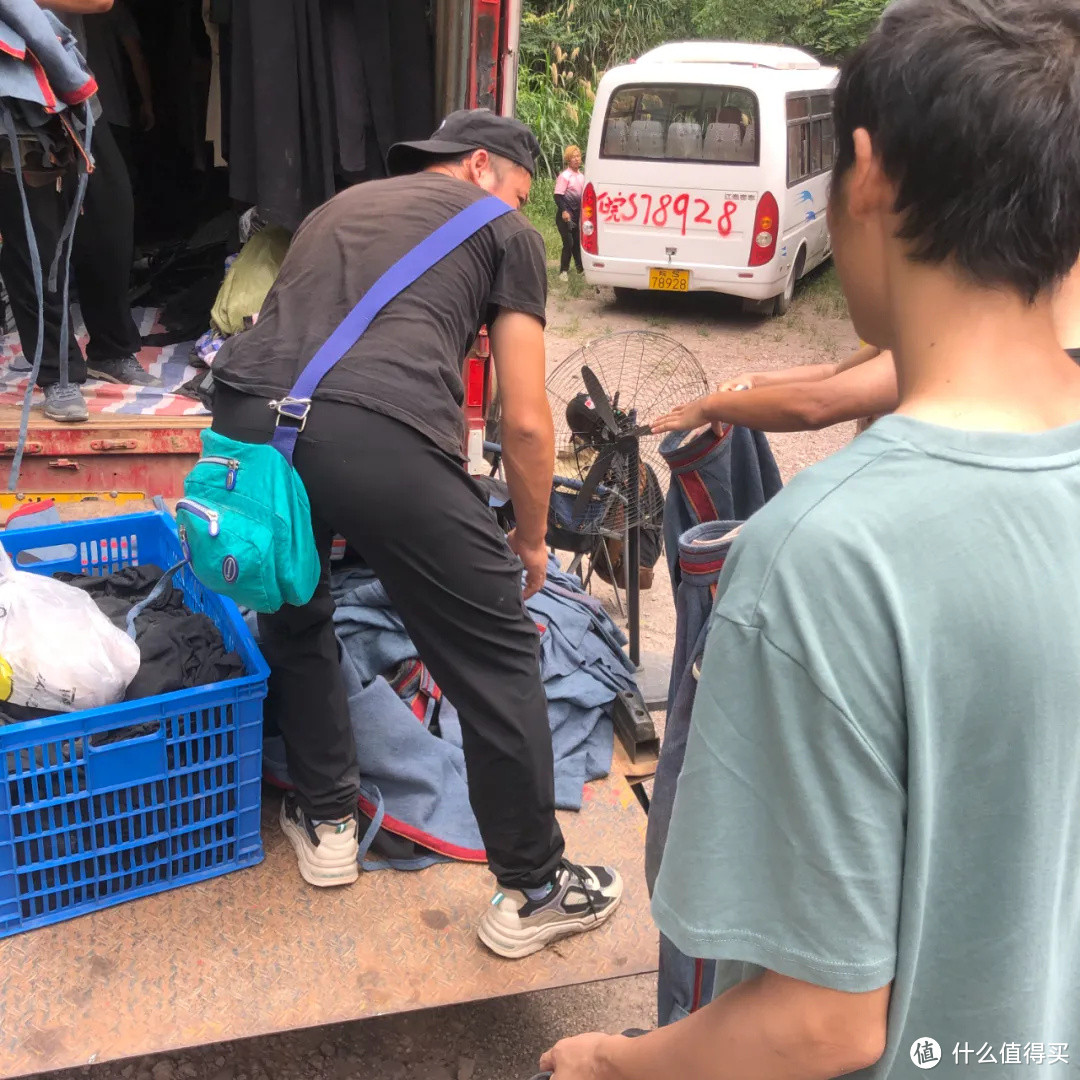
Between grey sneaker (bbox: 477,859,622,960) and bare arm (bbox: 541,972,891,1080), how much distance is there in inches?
55.9

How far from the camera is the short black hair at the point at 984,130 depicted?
741 millimetres

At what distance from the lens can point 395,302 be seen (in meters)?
2.14

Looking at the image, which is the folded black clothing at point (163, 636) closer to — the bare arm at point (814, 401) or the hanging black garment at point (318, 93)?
the bare arm at point (814, 401)

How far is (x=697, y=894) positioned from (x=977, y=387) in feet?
1.53

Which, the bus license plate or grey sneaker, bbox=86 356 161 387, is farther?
the bus license plate

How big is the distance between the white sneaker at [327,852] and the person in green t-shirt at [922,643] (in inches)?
66.8

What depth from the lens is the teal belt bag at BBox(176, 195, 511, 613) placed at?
202 cm

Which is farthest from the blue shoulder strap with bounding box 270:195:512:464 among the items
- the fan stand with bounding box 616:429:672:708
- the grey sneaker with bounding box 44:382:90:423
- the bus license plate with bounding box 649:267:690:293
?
the bus license plate with bounding box 649:267:690:293

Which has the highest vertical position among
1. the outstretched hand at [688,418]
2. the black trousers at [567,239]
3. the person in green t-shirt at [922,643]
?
the person in green t-shirt at [922,643]

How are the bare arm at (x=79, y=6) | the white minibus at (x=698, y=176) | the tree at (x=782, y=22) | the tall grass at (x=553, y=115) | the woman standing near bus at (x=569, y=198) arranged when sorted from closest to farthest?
1. the bare arm at (x=79, y=6)
2. the white minibus at (x=698, y=176)
3. the woman standing near bus at (x=569, y=198)
4. the tall grass at (x=553, y=115)
5. the tree at (x=782, y=22)

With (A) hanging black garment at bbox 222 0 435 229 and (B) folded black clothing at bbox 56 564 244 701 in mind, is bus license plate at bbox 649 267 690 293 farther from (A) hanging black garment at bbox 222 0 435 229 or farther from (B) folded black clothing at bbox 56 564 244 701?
(B) folded black clothing at bbox 56 564 244 701

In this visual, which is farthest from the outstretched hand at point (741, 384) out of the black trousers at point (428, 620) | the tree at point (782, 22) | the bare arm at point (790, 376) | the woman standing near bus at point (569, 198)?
the tree at point (782, 22)

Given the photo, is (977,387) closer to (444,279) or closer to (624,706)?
(444,279)

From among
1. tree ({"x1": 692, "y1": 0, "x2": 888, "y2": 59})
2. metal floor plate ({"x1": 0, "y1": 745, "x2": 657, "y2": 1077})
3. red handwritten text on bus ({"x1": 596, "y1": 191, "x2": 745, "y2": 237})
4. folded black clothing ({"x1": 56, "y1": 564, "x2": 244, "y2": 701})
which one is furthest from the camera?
tree ({"x1": 692, "y1": 0, "x2": 888, "y2": 59})
